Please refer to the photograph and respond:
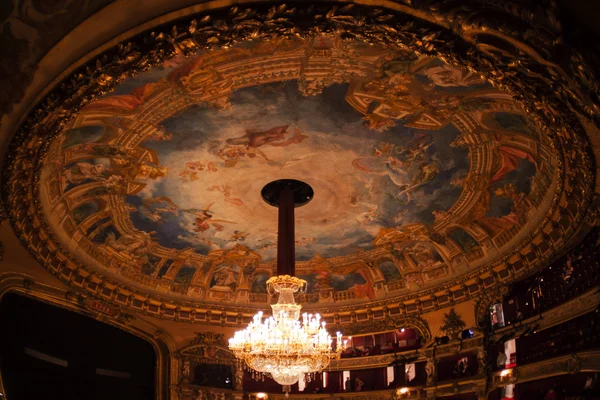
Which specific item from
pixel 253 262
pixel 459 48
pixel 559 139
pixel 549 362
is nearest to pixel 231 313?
pixel 253 262

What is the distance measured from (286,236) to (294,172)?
1.54m

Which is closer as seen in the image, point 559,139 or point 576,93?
point 576,93

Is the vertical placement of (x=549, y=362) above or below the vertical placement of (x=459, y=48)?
below

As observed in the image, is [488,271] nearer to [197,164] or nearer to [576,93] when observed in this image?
[197,164]

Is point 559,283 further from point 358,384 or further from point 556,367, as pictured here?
point 358,384

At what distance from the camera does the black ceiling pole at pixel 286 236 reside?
12664 millimetres

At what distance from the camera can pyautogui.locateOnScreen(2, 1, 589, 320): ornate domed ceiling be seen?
9.99 meters

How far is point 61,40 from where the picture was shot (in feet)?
21.8

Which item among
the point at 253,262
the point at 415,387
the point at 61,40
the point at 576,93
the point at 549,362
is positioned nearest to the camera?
the point at 576,93

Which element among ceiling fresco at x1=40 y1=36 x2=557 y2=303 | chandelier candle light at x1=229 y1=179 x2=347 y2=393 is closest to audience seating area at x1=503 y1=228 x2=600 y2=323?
ceiling fresco at x1=40 y1=36 x2=557 y2=303

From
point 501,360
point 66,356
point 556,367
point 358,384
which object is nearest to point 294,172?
point 501,360

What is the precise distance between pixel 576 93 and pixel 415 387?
38.0 ft

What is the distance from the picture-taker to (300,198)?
14.3 m

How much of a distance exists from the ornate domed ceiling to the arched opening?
4.04ft
